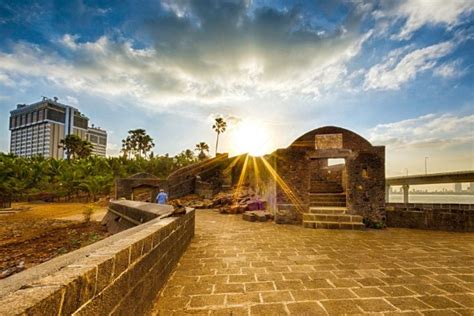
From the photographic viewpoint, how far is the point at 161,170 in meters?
35.1

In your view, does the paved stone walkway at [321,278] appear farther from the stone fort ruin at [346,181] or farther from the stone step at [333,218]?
the stone fort ruin at [346,181]

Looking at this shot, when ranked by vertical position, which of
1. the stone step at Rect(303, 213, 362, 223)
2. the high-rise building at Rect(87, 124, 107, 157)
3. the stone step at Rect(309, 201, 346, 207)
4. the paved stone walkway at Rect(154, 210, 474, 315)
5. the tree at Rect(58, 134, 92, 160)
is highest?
the high-rise building at Rect(87, 124, 107, 157)

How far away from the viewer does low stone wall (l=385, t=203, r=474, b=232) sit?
7902mm

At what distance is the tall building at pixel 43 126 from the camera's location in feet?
354

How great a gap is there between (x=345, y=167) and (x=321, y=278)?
21.7 ft

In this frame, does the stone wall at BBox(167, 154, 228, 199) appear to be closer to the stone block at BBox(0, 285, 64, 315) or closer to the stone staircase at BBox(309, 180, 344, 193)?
the stone staircase at BBox(309, 180, 344, 193)

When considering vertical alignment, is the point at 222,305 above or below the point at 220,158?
below

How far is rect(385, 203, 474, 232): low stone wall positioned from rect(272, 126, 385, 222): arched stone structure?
23.4 inches

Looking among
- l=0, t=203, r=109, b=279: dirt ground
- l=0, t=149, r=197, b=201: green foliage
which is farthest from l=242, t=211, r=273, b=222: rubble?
l=0, t=149, r=197, b=201: green foliage

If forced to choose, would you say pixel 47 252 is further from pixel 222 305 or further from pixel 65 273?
pixel 65 273

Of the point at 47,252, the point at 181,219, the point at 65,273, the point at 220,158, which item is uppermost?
the point at 220,158

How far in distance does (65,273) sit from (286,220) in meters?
8.39

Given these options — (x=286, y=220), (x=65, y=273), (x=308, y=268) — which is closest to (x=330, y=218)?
(x=286, y=220)

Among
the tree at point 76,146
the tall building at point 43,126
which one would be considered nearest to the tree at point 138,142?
the tree at point 76,146
